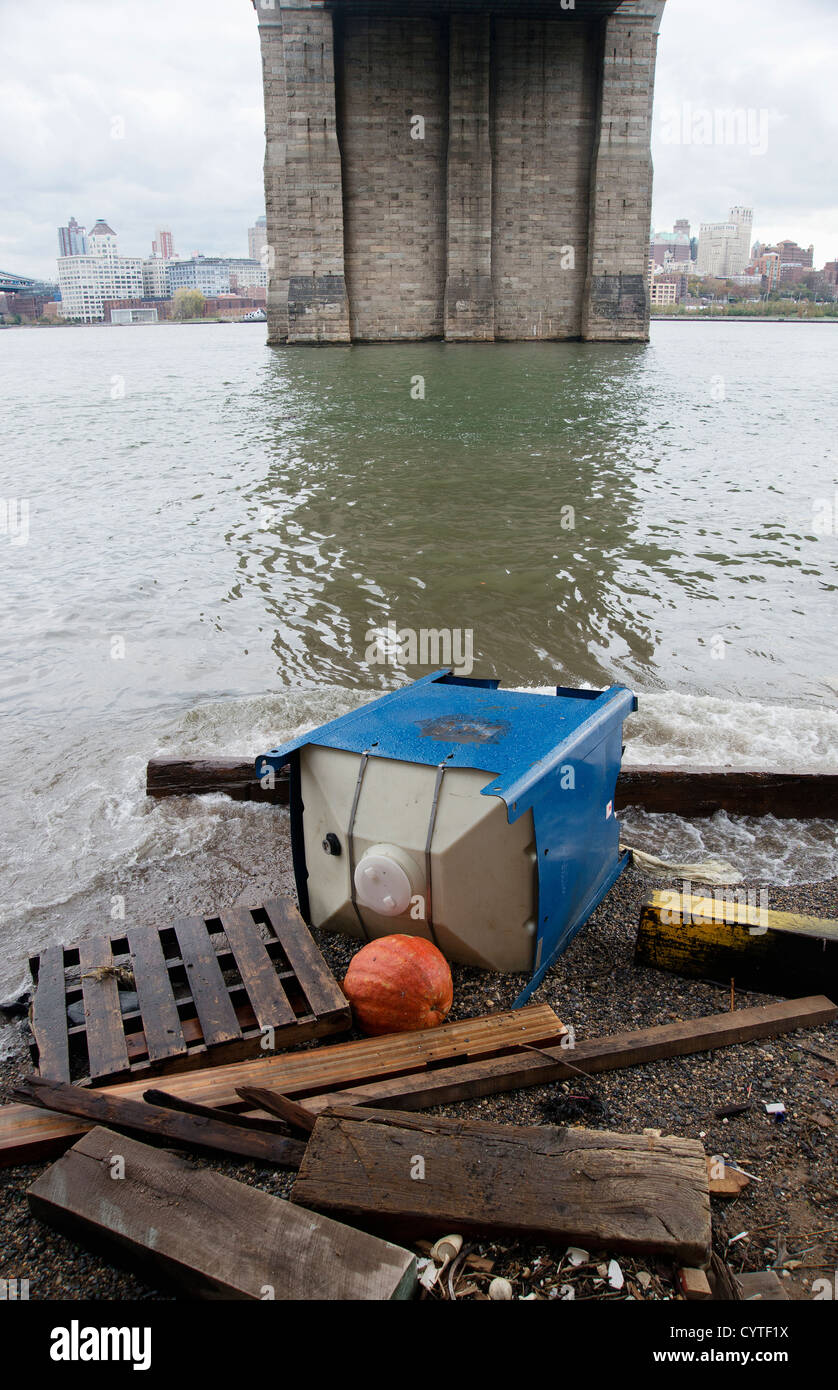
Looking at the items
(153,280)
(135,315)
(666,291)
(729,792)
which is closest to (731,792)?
(729,792)

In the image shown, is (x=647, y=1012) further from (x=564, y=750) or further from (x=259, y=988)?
(x=259, y=988)

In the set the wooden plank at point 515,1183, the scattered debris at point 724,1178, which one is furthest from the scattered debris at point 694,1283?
the scattered debris at point 724,1178

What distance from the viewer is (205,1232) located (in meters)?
2.33

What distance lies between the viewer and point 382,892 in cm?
362

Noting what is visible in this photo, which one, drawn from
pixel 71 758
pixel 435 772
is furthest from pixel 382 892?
pixel 71 758

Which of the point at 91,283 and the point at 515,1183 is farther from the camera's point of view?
the point at 91,283

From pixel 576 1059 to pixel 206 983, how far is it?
59.5 inches

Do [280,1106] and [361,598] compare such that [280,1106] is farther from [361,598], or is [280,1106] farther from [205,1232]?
[361,598]

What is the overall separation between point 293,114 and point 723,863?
160 feet

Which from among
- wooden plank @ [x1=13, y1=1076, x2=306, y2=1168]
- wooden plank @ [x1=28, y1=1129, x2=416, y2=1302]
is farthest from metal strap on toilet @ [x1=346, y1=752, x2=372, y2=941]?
wooden plank @ [x1=28, y1=1129, x2=416, y2=1302]

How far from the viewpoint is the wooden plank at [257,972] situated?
134 inches

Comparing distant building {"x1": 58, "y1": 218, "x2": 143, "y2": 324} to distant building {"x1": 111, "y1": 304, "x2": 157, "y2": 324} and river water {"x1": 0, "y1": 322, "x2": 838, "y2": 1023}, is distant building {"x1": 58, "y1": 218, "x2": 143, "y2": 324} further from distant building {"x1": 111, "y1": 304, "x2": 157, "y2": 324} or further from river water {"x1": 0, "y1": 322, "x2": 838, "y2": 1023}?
river water {"x1": 0, "y1": 322, "x2": 838, "y2": 1023}

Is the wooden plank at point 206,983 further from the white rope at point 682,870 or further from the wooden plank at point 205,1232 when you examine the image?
the white rope at point 682,870

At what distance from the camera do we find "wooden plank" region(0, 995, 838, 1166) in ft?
9.54
